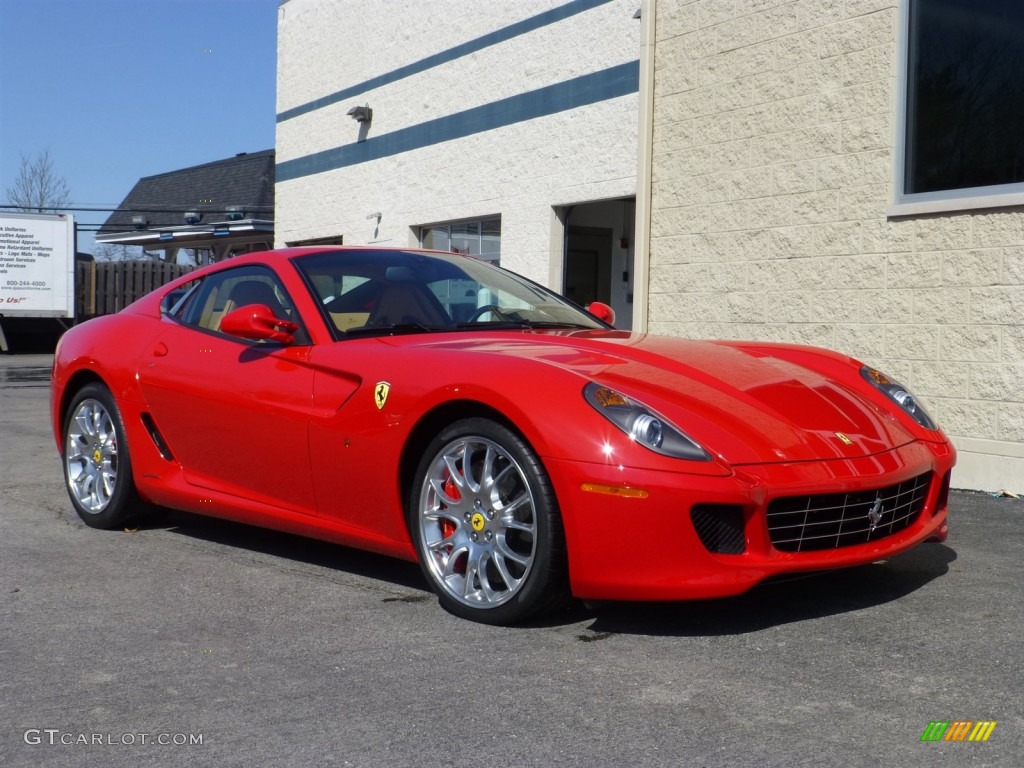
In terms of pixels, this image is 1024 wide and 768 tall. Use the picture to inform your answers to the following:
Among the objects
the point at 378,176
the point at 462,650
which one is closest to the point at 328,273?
the point at 462,650

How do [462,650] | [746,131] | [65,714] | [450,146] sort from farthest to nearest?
1. [450,146]
2. [746,131]
3. [462,650]
4. [65,714]

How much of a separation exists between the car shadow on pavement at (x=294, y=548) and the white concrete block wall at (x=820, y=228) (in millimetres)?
4202

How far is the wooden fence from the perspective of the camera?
89.0 feet

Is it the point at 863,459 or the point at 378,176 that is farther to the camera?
the point at 378,176

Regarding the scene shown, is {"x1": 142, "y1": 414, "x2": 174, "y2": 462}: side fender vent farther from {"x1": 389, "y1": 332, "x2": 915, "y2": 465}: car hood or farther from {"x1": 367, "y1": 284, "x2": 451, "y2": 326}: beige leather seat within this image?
{"x1": 389, "y1": 332, "x2": 915, "y2": 465}: car hood

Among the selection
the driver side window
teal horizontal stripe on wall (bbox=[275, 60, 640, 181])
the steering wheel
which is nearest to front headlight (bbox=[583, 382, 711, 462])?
the steering wheel

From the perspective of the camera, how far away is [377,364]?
4.43 metres

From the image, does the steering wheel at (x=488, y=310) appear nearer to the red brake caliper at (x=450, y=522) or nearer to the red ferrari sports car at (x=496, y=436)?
the red ferrari sports car at (x=496, y=436)

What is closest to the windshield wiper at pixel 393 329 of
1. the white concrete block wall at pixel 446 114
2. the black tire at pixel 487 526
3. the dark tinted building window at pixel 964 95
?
the black tire at pixel 487 526

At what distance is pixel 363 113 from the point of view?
1633cm

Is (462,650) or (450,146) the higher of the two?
(450,146)

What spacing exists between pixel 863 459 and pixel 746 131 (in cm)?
571

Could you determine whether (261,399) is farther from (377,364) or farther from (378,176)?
(378,176)

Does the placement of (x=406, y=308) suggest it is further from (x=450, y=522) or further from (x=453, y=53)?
(x=453, y=53)
